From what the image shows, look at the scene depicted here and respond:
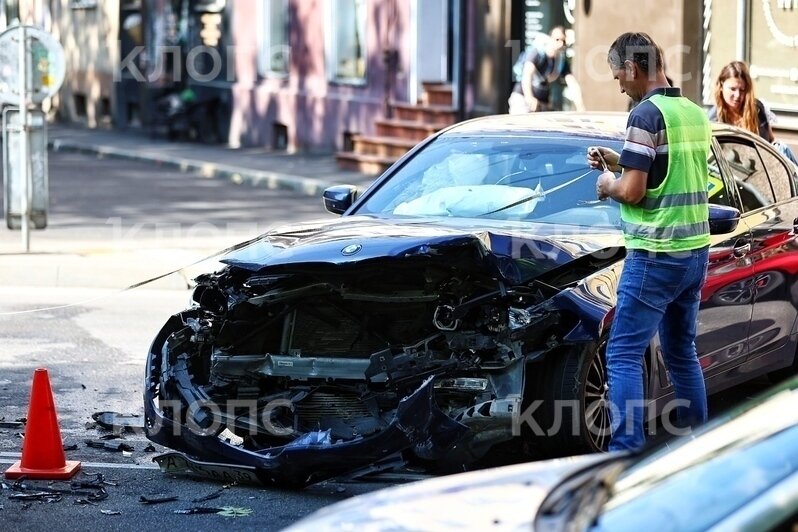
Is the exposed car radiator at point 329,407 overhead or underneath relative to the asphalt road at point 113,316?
overhead

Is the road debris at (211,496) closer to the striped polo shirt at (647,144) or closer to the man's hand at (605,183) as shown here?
the man's hand at (605,183)

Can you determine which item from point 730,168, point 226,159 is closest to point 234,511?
point 730,168

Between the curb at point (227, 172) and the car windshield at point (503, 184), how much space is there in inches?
488

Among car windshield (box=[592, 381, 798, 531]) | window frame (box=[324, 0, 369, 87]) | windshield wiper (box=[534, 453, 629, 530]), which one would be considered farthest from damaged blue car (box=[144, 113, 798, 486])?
window frame (box=[324, 0, 369, 87])

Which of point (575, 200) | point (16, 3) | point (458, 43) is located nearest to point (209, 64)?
point (458, 43)

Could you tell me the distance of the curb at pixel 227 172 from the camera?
69.3 ft

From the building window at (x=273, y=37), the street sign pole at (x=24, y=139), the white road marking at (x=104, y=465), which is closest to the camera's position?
the white road marking at (x=104, y=465)

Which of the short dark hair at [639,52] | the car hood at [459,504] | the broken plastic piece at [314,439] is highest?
the short dark hair at [639,52]

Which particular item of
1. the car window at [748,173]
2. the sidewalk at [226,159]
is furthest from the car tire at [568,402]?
the sidewalk at [226,159]

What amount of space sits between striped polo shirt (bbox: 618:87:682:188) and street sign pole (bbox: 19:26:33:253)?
8889 millimetres

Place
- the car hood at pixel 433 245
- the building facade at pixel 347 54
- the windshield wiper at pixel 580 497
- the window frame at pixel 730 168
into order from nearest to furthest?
the windshield wiper at pixel 580 497, the car hood at pixel 433 245, the window frame at pixel 730 168, the building facade at pixel 347 54

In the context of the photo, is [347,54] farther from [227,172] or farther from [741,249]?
[741,249]

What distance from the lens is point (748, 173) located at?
8.05 meters

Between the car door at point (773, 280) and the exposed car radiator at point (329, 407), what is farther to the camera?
the car door at point (773, 280)
